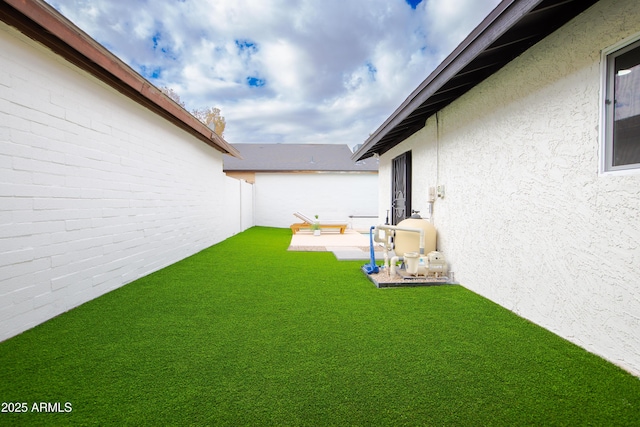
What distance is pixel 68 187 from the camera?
311cm

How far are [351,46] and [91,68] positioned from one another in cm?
849

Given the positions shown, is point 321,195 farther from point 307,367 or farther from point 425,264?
point 307,367

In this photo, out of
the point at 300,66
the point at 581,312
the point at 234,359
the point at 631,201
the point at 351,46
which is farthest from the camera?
the point at 300,66

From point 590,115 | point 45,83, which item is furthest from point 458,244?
point 45,83

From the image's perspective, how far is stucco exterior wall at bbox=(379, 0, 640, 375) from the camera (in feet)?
6.60

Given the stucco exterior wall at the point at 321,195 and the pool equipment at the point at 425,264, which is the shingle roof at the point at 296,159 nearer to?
the stucco exterior wall at the point at 321,195

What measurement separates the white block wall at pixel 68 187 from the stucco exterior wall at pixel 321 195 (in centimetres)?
962

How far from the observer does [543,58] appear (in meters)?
2.70

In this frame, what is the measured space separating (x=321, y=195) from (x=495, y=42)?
1230cm

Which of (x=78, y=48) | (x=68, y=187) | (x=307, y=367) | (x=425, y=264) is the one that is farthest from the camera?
(x=425, y=264)

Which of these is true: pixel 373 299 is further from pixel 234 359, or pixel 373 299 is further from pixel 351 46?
pixel 351 46

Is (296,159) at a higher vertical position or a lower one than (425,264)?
higher

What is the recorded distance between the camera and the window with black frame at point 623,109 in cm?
196

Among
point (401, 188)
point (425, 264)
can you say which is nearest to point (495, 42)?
point (425, 264)
